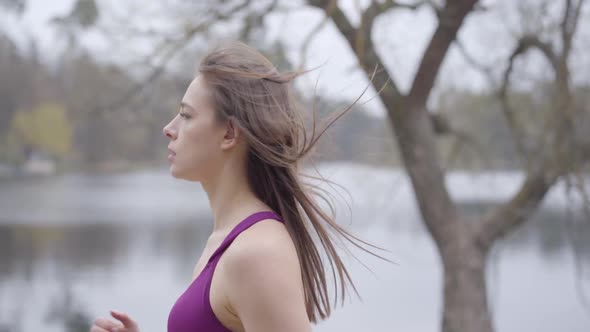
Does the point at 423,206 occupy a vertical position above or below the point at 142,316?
above

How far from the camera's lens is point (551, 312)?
8.36 m

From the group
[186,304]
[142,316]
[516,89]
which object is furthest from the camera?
[142,316]

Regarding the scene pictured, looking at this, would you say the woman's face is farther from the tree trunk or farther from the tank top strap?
the tree trunk

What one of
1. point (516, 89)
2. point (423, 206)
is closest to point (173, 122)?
point (423, 206)

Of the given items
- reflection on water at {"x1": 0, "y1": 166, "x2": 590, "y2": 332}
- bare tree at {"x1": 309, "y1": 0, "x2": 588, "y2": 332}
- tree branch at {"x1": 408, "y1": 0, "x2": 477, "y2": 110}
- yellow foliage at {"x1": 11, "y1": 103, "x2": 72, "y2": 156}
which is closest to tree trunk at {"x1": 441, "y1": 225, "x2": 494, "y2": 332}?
bare tree at {"x1": 309, "y1": 0, "x2": 588, "y2": 332}

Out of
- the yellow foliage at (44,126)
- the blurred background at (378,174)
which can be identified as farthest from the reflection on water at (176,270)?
the yellow foliage at (44,126)

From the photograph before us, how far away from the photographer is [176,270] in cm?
1041

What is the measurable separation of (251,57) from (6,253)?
11.0 m

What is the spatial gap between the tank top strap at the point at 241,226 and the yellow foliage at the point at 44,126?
16.7 m

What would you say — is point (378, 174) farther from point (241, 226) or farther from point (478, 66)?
point (241, 226)

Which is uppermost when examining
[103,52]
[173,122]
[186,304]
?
[173,122]

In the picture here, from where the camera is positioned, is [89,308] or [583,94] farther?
[89,308]

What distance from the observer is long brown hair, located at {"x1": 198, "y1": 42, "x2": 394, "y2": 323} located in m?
Answer: 0.96

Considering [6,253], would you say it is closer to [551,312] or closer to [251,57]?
[551,312]
